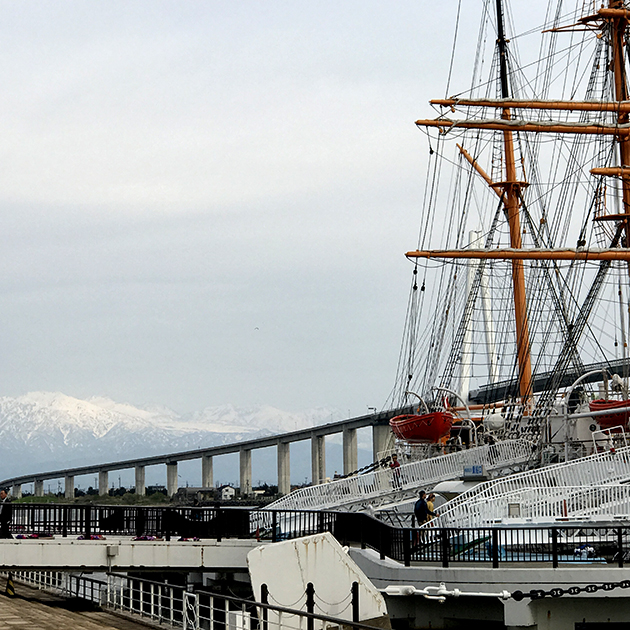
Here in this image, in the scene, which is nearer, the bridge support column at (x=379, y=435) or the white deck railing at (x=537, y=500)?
the white deck railing at (x=537, y=500)

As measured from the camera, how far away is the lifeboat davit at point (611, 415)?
32.8 m

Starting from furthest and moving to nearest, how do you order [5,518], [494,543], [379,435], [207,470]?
[207,470] < [379,435] < [5,518] < [494,543]

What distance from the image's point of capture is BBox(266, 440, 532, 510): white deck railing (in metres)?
35.7

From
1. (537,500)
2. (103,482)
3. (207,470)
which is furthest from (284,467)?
(537,500)

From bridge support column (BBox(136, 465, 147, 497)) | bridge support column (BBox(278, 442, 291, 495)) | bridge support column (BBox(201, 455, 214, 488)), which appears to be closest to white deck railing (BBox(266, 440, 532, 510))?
bridge support column (BBox(278, 442, 291, 495))

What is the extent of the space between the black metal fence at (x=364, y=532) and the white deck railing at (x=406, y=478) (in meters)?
8.25

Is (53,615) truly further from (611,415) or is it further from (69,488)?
(69,488)

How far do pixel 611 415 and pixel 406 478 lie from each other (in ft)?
23.9

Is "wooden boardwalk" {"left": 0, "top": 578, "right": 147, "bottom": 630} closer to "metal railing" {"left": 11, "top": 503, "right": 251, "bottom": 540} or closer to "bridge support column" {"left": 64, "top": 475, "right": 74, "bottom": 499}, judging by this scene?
"metal railing" {"left": 11, "top": 503, "right": 251, "bottom": 540}

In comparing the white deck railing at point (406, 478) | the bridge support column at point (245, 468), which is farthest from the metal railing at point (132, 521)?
the bridge support column at point (245, 468)

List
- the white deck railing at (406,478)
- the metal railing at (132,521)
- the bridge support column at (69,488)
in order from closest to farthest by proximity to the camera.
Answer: the metal railing at (132,521), the white deck railing at (406,478), the bridge support column at (69,488)

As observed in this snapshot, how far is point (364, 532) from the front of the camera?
2327 centimetres

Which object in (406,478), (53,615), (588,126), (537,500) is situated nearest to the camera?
(53,615)

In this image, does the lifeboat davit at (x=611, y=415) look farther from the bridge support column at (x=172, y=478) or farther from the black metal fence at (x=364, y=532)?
the bridge support column at (x=172, y=478)
